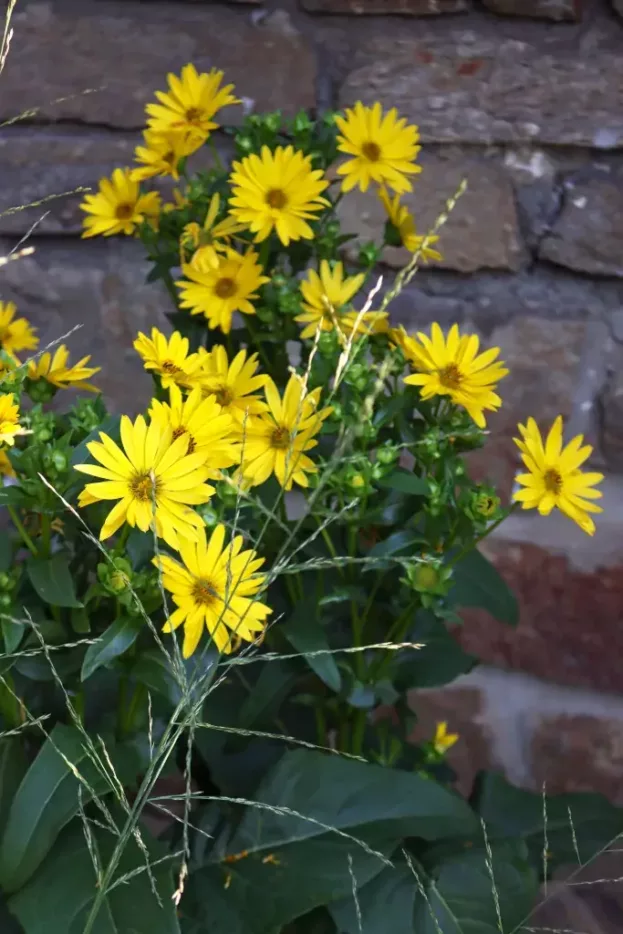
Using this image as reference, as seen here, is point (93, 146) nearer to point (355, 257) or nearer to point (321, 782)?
point (355, 257)

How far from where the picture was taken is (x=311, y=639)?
Result: 0.65 meters

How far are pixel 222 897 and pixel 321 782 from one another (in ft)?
0.38

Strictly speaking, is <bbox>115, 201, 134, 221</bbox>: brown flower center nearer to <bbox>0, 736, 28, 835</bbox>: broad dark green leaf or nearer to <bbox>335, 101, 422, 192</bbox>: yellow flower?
<bbox>335, 101, 422, 192</bbox>: yellow flower

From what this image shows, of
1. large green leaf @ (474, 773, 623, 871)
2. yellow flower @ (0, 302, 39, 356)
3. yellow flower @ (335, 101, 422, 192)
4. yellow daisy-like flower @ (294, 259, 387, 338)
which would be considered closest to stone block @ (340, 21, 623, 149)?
yellow flower @ (335, 101, 422, 192)

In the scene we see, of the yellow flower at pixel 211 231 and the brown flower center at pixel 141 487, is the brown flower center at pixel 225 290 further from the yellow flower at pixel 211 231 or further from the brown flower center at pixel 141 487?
the brown flower center at pixel 141 487

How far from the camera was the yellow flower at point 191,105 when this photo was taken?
718mm

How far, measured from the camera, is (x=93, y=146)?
1.00m

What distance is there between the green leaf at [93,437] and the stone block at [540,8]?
64 cm

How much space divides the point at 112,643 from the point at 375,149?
1.52 ft

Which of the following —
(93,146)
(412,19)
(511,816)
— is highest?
(412,19)

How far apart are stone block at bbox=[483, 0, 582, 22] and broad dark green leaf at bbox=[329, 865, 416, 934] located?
857mm

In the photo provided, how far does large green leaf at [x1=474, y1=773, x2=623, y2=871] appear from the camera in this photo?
0.84 m

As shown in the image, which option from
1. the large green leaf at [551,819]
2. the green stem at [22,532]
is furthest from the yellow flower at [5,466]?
the large green leaf at [551,819]

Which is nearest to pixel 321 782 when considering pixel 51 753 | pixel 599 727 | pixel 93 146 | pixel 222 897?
pixel 222 897
